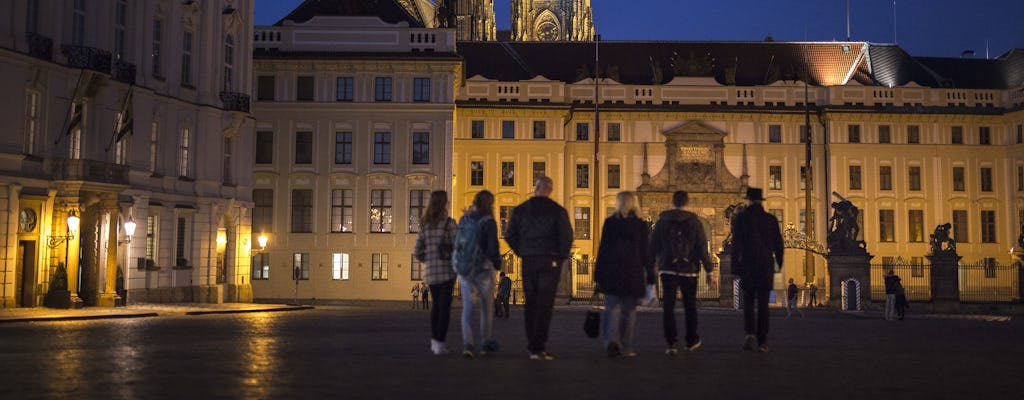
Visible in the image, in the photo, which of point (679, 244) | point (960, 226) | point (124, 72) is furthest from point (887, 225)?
point (679, 244)

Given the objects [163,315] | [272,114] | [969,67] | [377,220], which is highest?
[969,67]

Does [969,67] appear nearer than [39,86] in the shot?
No

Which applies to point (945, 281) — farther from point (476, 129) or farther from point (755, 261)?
point (476, 129)

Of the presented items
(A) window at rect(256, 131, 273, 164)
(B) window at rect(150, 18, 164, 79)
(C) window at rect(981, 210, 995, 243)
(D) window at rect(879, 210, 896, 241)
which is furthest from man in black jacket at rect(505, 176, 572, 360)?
(C) window at rect(981, 210, 995, 243)

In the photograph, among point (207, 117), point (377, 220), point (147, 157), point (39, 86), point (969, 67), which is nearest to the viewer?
point (39, 86)

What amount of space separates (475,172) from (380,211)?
8824 millimetres

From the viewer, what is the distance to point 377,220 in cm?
5238

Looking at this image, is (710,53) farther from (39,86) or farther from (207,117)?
(39,86)

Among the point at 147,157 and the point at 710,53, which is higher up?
the point at 710,53

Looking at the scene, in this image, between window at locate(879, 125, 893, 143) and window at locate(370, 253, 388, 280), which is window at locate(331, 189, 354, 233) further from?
window at locate(879, 125, 893, 143)

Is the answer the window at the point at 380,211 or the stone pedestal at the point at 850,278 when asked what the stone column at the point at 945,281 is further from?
the window at the point at 380,211

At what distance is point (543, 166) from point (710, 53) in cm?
1460

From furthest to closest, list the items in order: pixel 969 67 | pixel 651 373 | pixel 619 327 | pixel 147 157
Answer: pixel 969 67 → pixel 147 157 → pixel 619 327 → pixel 651 373

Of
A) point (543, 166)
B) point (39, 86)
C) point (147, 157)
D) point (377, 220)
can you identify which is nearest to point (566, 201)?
point (543, 166)
